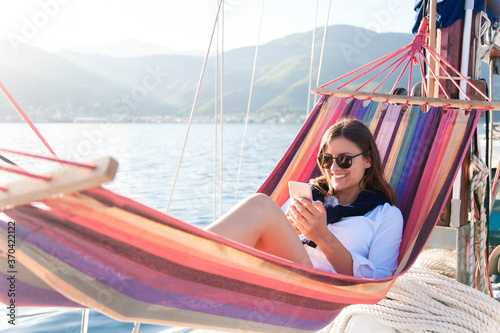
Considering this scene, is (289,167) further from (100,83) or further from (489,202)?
(100,83)

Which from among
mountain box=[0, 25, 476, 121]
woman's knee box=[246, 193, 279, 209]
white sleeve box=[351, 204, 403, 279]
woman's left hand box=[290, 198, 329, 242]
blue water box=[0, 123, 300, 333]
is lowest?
blue water box=[0, 123, 300, 333]

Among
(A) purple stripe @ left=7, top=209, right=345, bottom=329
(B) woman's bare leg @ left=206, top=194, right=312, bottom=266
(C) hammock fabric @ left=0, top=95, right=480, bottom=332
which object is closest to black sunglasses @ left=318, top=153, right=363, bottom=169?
(C) hammock fabric @ left=0, top=95, right=480, bottom=332

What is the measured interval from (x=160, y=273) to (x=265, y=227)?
0.44m

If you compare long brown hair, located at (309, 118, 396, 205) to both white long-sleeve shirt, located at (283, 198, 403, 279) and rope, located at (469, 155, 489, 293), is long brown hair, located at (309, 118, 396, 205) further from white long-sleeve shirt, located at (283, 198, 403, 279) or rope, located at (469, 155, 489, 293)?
rope, located at (469, 155, 489, 293)

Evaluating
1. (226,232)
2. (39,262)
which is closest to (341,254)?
(226,232)

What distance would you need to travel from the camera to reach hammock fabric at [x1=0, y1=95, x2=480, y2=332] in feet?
3.39

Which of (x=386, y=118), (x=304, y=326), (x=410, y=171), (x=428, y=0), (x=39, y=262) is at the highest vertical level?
(x=428, y=0)

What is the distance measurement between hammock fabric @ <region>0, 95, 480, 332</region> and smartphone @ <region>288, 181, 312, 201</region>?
Answer: 0.30 m

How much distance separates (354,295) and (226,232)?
1.45ft

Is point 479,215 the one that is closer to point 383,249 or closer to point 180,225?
point 383,249

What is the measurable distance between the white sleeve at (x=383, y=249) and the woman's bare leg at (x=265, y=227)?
0.75 ft

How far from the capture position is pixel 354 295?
153 cm

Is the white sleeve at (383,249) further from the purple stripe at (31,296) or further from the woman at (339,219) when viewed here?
the purple stripe at (31,296)

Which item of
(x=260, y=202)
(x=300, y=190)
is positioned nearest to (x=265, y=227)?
(x=260, y=202)
